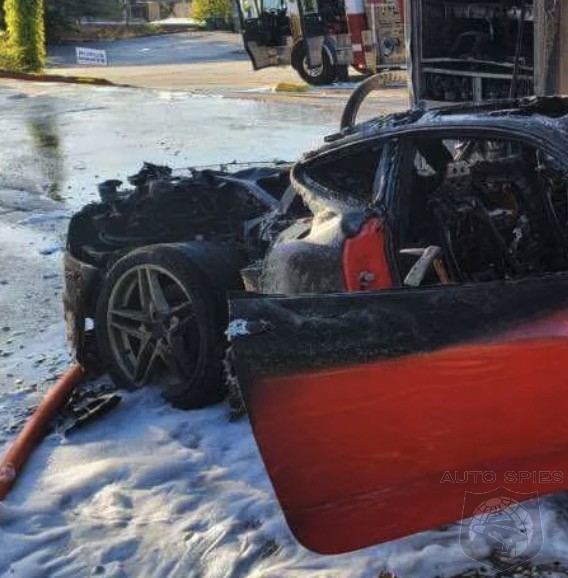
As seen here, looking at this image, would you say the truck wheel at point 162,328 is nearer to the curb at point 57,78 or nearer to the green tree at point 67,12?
the curb at point 57,78

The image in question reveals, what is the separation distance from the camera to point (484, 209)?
11.2 ft

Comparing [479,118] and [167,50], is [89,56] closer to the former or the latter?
[167,50]

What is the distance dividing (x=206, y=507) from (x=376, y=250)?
121 centimetres

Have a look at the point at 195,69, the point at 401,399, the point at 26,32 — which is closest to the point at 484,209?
the point at 401,399

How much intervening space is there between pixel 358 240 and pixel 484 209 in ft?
1.96

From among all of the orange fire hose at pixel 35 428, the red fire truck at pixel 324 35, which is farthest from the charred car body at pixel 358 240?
the red fire truck at pixel 324 35

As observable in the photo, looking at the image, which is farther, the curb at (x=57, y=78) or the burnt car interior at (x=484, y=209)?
the curb at (x=57, y=78)

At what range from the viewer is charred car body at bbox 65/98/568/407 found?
3.15 metres

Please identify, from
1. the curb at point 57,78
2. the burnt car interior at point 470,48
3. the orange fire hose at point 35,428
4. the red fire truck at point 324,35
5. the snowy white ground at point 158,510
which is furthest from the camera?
the curb at point 57,78

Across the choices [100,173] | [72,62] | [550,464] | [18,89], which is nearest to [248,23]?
[18,89]

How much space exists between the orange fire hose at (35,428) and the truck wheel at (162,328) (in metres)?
0.26

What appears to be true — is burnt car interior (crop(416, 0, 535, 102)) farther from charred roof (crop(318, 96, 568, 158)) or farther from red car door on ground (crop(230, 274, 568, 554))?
red car door on ground (crop(230, 274, 568, 554))

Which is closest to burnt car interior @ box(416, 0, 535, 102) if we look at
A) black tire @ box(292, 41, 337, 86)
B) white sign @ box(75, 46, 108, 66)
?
black tire @ box(292, 41, 337, 86)

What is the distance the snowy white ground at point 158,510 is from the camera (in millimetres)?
2957
